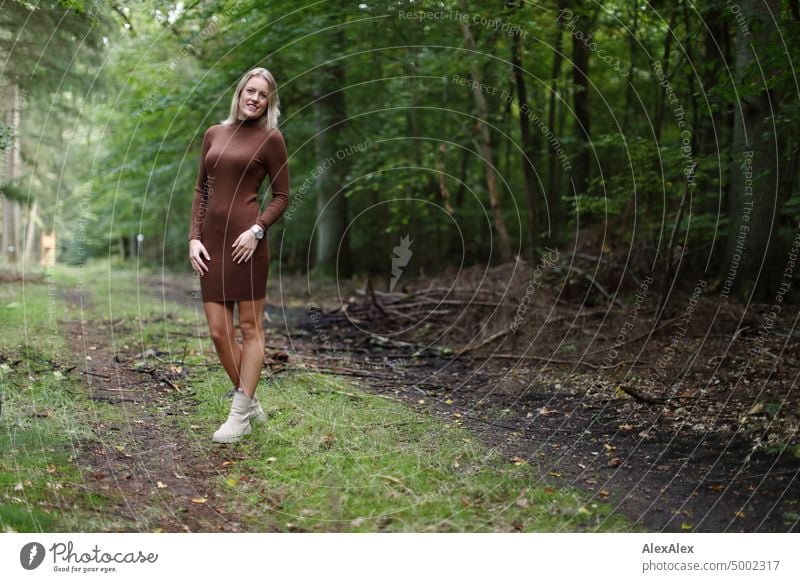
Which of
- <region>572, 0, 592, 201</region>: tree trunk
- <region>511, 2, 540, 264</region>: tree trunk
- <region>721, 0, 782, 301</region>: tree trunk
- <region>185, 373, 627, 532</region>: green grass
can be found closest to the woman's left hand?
<region>185, 373, 627, 532</region>: green grass

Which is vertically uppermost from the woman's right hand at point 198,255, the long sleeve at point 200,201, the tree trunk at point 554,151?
the tree trunk at point 554,151

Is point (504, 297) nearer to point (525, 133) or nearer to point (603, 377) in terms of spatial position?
point (603, 377)

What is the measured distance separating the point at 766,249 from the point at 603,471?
12.2 feet

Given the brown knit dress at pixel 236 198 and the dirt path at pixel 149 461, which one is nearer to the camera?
the dirt path at pixel 149 461

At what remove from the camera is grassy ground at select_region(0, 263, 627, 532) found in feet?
11.6

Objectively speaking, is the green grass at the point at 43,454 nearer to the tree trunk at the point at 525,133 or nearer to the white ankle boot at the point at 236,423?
the white ankle boot at the point at 236,423

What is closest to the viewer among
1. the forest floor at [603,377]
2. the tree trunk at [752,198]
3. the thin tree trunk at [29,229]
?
the forest floor at [603,377]

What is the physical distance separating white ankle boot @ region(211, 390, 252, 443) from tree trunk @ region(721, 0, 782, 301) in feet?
16.0

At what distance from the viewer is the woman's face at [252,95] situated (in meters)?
4.36

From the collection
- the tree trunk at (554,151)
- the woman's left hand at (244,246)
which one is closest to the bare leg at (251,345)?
the woman's left hand at (244,246)

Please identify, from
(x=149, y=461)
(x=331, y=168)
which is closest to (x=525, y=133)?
(x=331, y=168)

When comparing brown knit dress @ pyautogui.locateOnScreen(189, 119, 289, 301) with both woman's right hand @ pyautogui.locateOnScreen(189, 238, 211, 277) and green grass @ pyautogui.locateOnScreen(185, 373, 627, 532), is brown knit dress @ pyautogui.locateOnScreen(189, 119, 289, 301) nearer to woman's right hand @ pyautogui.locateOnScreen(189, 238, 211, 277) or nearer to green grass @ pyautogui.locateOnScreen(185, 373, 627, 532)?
woman's right hand @ pyautogui.locateOnScreen(189, 238, 211, 277)

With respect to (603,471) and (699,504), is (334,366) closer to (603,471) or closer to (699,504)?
(603,471)

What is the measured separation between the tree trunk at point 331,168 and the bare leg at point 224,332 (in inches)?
292
